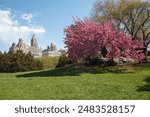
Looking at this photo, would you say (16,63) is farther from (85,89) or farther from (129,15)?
(85,89)

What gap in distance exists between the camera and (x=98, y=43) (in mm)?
26516

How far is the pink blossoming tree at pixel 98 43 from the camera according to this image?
26484mm

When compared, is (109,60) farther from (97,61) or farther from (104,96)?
(104,96)

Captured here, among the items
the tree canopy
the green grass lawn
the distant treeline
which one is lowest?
the green grass lawn

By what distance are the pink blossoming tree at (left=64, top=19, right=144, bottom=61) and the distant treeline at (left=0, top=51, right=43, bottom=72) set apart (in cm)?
1300

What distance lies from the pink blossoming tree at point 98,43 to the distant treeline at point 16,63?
12998mm

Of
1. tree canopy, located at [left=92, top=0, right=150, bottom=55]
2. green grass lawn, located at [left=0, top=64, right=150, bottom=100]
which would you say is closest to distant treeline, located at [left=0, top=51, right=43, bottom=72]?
tree canopy, located at [left=92, top=0, right=150, bottom=55]

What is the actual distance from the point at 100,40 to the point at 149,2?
10.5 m

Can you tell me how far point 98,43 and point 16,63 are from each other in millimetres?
15649

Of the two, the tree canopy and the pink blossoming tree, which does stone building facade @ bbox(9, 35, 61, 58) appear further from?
the pink blossoming tree

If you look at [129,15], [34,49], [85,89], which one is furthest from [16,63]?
[34,49]

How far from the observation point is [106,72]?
25984 millimetres

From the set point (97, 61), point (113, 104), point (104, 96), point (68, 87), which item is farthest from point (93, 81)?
point (97, 61)

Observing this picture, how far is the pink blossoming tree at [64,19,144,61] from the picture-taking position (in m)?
26.5
